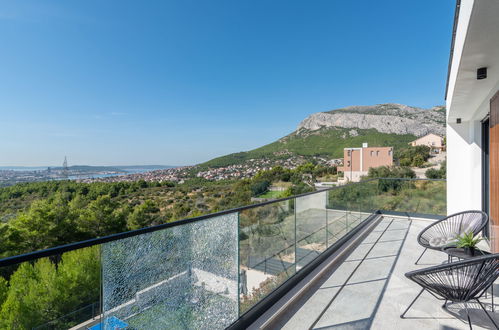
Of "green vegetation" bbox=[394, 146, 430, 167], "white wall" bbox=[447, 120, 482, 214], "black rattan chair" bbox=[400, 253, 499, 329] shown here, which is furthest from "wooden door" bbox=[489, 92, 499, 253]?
"green vegetation" bbox=[394, 146, 430, 167]

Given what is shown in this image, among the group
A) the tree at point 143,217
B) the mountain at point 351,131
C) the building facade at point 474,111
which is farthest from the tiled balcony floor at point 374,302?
the mountain at point 351,131

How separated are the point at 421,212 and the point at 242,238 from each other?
580 cm

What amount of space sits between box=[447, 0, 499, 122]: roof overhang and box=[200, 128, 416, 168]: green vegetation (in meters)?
34.4

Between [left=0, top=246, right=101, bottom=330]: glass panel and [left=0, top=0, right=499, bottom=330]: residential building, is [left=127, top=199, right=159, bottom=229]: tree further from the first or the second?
[left=0, top=246, right=101, bottom=330]: glass panel

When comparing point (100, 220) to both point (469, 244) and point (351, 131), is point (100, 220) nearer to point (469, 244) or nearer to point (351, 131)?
point (469, 244)

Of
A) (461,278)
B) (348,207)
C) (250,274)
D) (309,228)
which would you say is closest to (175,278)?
(250,274)

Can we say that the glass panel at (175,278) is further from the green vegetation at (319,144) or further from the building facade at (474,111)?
the green vegetation at (319,144)

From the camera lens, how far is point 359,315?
88.6 inches

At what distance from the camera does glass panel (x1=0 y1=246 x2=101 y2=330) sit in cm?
116

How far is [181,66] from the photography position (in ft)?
86.6

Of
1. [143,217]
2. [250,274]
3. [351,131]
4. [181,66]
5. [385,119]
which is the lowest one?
[143,217]

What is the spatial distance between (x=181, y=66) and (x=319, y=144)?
91.7 ft

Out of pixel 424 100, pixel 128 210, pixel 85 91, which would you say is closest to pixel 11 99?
pixel 85 91

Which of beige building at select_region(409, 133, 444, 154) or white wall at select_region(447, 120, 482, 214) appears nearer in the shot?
white wall at select_region(447, 120, 482, 214)
